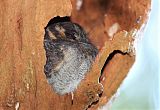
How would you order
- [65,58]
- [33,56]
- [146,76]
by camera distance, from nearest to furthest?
[33,56]
[65,58]
[146,76]

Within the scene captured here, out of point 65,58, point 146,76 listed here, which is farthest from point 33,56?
point 146,76

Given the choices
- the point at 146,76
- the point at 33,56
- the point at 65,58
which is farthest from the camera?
the point at 146,76

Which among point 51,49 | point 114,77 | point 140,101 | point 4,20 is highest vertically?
point 4,20

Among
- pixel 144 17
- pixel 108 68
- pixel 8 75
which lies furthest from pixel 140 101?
pixel 8 75

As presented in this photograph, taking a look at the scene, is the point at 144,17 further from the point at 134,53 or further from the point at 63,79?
the point at 63,79

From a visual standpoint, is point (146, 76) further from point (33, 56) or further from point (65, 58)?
point (33, 56)

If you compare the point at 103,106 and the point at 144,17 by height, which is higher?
the point at 144,17
